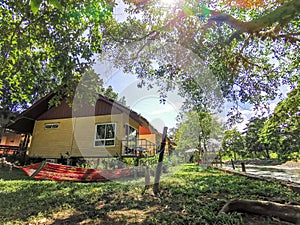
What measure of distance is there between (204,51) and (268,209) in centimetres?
447

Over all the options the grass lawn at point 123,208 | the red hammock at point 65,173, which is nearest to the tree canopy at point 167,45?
the red hammock at point 65,173

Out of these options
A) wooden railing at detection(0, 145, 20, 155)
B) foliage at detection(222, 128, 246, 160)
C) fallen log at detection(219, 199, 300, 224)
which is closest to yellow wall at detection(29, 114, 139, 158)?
wooden railing at detection(0, 145, 20, 155)

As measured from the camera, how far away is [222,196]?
4.41 metres

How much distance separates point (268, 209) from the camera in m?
3.04

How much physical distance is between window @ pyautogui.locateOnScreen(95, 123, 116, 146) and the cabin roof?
2.71 feet

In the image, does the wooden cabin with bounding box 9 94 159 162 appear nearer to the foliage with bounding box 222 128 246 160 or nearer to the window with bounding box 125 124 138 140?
the window with bounding box 125 124 138 140

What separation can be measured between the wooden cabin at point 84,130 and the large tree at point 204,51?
17.0ft

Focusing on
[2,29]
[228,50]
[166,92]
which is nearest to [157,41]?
[166,92]

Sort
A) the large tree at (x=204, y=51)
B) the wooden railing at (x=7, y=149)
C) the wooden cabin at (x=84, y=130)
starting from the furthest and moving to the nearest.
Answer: the wooden railing at (x=7, y=149) < the wooden cabin at (x=84, y=130) < the large tree at (x=204, y=51)

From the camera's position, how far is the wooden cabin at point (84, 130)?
11875 mm

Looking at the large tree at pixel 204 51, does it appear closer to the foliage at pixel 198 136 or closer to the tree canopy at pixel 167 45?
the tree canopy at pixel 167 45

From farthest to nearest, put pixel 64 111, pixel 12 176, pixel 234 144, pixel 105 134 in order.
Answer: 1. pixel 234 144
2. pixel 64 111
3. pixel 105 134
4. pixel 12 176

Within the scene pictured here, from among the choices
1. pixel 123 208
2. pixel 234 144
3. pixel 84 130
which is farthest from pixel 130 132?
pixel 234 144

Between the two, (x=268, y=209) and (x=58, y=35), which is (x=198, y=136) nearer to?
(x=268, y=209)
